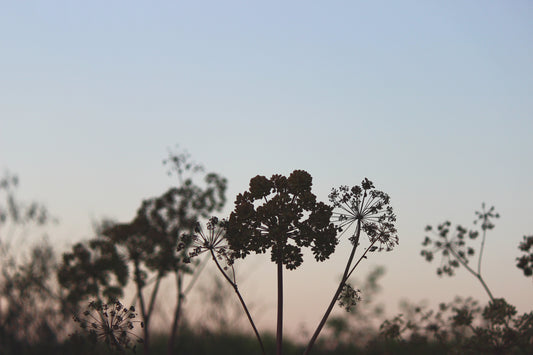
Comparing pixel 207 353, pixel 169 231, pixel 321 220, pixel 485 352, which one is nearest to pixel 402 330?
pixel 485 352

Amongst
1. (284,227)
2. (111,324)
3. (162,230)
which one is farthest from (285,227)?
(162,230)

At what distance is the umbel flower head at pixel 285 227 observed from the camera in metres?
9.69

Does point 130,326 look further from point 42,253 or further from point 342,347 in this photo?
point 42,253

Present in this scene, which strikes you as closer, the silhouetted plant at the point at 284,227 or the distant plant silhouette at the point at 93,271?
the silhouetted plant at the point at 284,227

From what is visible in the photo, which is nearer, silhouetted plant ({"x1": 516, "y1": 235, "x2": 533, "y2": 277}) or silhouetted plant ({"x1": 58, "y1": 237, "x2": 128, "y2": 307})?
silhouetted plant ({"x1": 516, "y1": 235, "x2": 533, "y2": 277})

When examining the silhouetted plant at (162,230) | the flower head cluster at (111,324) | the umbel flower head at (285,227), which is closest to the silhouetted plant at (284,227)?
the umbel flower head at (285,227)

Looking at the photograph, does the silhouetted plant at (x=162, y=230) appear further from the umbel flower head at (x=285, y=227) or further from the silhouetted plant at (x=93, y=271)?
the umbel flower head at (x=285, y=227)

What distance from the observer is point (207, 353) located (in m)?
33.3

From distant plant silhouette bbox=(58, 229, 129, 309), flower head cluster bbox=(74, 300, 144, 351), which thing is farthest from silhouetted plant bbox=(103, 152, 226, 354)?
flower head cluster bbox=(74, 300, 144, 351)

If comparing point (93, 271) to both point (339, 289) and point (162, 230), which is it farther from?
point (339, 289)

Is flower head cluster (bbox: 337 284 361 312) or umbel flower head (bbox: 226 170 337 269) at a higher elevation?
umbel flower head (bbox: 226 170 337 269)

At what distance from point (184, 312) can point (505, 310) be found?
79.0ft

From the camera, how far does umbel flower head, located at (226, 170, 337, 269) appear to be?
9688 millimetres

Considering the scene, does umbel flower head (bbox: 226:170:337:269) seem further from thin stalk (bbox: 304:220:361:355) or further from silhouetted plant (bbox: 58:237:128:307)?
silhouetted plant (bbox: 58:237:128:307)
